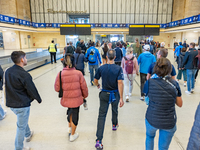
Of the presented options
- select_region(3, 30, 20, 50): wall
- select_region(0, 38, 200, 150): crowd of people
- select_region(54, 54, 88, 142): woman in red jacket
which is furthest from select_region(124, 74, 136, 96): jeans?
select_region(3, 30, 20, 50): wall

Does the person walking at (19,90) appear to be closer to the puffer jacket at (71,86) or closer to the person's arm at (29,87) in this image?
the person's arm at (29,87)

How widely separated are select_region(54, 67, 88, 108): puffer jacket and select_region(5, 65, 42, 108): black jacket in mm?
439

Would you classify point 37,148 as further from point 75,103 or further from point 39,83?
point 39,83

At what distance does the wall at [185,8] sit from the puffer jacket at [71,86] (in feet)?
89.5

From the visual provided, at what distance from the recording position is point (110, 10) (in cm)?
2980

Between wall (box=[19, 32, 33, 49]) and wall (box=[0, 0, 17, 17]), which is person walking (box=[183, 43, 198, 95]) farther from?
wall (box=[0, 0, 17, 17])

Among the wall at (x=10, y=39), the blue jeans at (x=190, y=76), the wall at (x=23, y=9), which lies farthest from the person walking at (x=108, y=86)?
the wall at (x=23, y=9)

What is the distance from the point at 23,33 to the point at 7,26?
786 centimetres

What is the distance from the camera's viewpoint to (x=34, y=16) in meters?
29.4

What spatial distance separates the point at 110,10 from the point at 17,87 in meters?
30.6

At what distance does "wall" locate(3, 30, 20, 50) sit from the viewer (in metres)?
22.4

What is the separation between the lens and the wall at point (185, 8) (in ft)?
76.4

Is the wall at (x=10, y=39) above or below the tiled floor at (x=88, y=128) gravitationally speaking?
above

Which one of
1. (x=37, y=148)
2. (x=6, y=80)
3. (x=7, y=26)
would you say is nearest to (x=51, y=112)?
(x=37, y=148)
